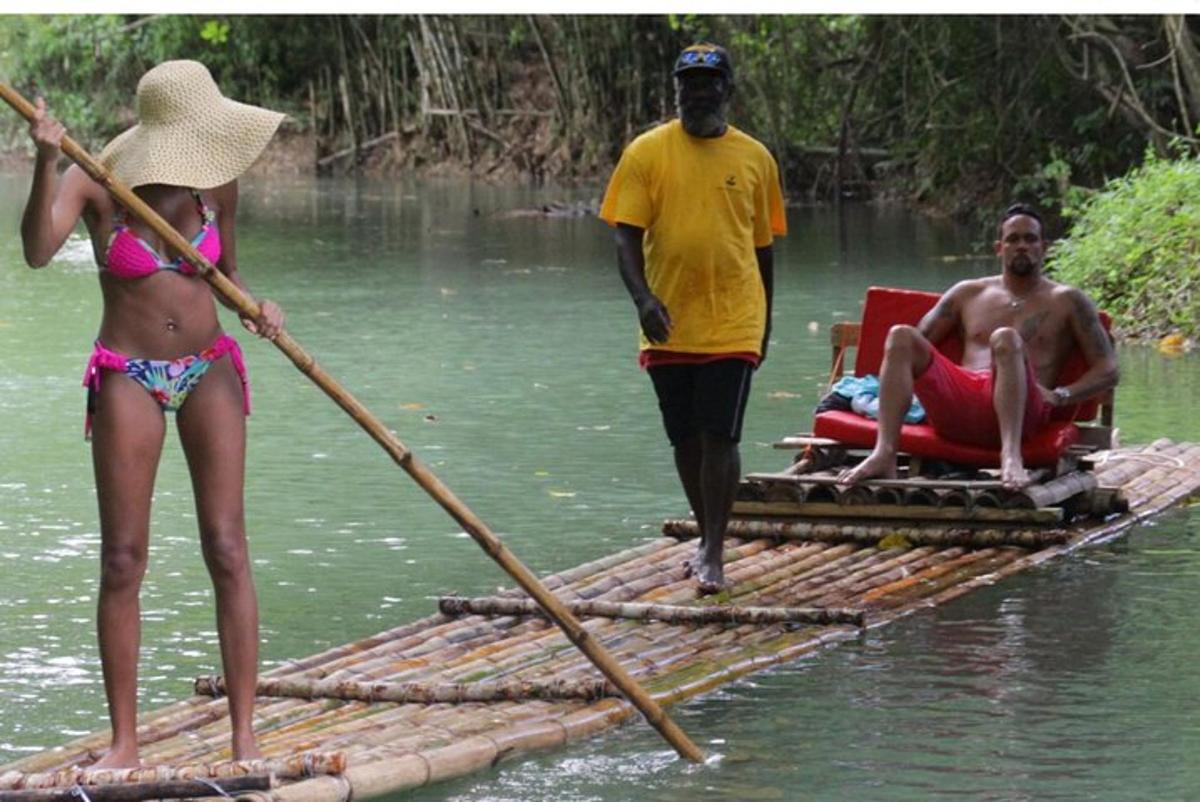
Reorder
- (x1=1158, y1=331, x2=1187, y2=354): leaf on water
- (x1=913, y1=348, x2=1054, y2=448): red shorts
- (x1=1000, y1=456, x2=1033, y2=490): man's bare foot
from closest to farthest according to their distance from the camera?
(x1=1000, y1=456, x2=1033, y2=490): man's bare foot → (x1=913, y1=348, x2=1054, y2=448): red shorts → (x1=1158, y1=331, x2=1187, y2=354): leaf on water

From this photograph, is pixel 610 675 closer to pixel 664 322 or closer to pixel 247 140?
pixel 247 140

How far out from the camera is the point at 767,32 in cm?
2609

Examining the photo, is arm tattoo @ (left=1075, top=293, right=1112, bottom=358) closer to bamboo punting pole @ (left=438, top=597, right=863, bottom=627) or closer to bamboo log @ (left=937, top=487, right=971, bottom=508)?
bamboo log @ (left=937, top=487, right=971, bottom=508)

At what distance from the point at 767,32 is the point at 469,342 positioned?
1300cm

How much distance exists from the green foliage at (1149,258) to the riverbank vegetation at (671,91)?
130 inches

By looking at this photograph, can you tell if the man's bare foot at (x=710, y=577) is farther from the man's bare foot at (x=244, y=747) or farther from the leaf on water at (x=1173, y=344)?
the leaf on water at (x=1173, y=344)

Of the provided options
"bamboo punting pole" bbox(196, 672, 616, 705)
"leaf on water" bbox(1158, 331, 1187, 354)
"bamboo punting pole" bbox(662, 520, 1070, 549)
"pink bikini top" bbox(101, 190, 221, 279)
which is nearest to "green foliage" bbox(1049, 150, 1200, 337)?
"leaf on water" bbox(1158, 331, 1187, 354)

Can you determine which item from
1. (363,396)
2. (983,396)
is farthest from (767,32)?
(983,396)

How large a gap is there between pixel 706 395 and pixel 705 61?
96 centimetres

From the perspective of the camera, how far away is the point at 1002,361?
25.7 feet

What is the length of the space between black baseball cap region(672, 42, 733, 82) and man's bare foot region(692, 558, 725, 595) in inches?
55.7

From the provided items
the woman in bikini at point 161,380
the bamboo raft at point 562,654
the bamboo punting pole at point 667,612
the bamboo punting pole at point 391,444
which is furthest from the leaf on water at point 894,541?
the woman in bikini at point 161,380

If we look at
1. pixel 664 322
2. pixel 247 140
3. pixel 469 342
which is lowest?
pixel 469 342

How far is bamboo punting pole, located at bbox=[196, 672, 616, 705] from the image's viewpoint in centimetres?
557
